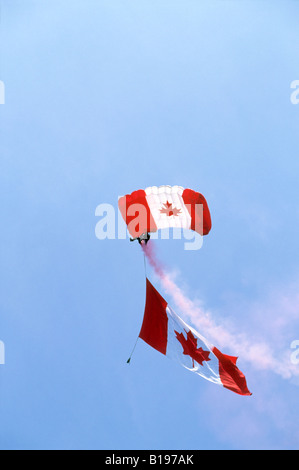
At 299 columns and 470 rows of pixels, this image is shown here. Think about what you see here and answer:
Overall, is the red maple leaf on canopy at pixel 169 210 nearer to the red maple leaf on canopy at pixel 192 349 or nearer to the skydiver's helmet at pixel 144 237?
the skydiver's helmet at pixel 144 237

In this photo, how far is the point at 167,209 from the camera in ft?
88.2

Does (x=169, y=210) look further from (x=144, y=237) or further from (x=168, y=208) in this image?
(x=144, y=237)

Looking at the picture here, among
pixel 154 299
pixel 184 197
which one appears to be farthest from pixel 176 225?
pixel 154 299

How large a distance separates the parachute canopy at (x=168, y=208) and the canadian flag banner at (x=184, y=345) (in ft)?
10.8

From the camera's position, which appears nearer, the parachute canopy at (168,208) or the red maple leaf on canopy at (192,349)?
the parachute canopy at (168,208)

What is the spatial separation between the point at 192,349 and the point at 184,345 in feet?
2.01

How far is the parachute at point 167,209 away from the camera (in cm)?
2644

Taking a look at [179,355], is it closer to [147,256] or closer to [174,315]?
[174,315]

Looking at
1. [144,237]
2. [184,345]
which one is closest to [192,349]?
[184,345]

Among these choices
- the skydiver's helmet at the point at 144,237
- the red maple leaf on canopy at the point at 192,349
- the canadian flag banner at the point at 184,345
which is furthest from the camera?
the red maple leaf on canopy at the point at 192,349

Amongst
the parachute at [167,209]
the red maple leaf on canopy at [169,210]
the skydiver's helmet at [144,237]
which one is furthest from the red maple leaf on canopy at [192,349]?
the red maple leaf on canopy at [169,210]

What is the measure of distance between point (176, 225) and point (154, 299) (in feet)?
13.2
